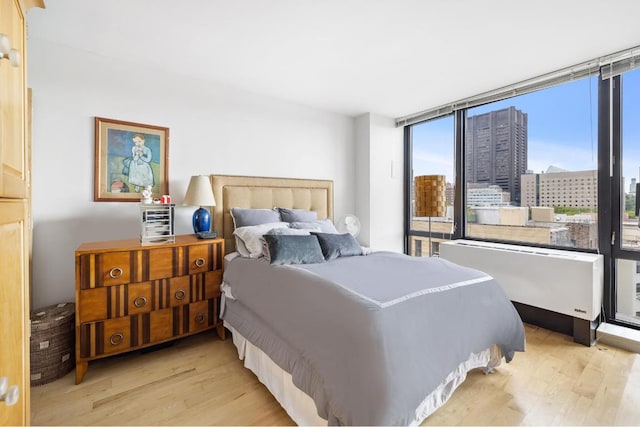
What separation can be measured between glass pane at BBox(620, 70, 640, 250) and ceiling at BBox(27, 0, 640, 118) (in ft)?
1.24

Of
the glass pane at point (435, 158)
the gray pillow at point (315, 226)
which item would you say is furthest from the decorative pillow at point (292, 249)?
the glass pane at point (435, 158)

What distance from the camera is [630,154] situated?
8.08ft

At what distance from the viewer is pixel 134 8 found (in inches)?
73.5

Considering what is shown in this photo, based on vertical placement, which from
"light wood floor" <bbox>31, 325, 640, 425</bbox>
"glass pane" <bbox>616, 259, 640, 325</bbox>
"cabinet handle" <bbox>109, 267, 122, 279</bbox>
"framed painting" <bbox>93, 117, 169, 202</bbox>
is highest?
"framed painting" <bbox>93, 117, 169, 202</bbox>

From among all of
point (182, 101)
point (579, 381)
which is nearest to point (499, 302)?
point (579, 381)

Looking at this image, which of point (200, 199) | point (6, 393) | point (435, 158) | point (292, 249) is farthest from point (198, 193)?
point (435, 158)

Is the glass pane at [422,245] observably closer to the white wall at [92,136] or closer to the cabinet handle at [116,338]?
the white wall at [92,136]

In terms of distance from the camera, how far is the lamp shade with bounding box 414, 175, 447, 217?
3340mm

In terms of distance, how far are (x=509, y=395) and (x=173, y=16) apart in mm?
3225

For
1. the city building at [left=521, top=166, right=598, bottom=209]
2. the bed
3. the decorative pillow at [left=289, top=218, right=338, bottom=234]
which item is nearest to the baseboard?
the city building at [left=521, top=166, right=598, bottom=209]

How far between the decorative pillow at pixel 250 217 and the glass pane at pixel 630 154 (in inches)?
122

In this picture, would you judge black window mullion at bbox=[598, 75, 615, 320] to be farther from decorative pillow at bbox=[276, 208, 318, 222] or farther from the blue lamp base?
the blue lamp base

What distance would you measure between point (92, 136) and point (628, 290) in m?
4.73

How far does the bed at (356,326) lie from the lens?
4.04ft
